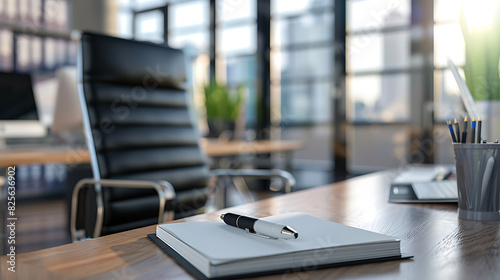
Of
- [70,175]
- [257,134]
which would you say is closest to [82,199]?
[70,175]

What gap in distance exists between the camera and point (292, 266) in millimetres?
458

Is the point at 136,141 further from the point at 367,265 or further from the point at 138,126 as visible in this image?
the point at 367,265

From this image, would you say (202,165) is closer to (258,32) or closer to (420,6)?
(420,6)

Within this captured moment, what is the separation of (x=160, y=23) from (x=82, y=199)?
440 cm

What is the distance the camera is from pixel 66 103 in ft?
7.25

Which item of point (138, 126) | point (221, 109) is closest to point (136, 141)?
point (138, 126)

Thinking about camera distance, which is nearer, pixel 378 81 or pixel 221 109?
pixel 221 109

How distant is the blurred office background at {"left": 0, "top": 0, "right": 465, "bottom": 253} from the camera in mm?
3549

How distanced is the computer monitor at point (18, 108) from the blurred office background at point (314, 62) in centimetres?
80

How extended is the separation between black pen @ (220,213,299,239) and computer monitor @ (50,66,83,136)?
6.14 feet

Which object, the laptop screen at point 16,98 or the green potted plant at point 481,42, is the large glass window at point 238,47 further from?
the green potted plant at point 481,42

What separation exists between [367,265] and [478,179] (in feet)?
1.12

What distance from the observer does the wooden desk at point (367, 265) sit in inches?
17.7

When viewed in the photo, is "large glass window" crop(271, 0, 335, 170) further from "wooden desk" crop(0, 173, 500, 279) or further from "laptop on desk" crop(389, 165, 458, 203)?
"wooden desk" crop(0, 173, 500, 279)
